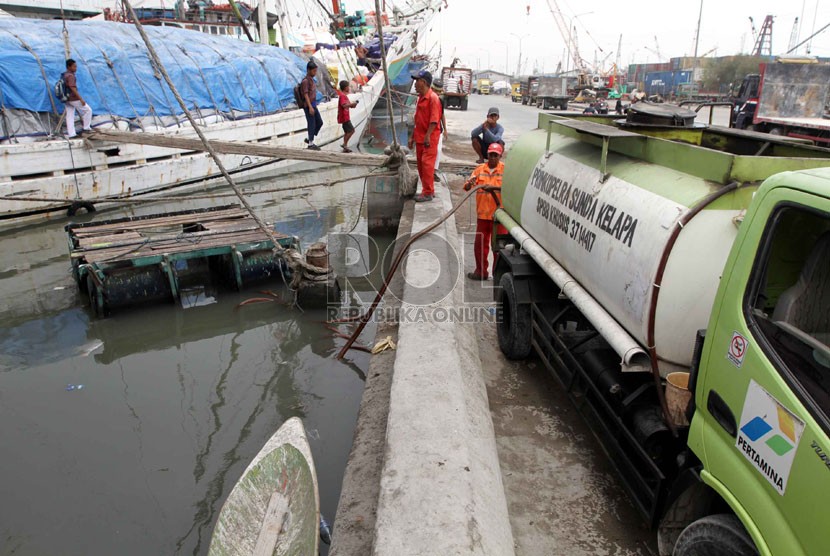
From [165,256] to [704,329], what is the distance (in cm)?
680

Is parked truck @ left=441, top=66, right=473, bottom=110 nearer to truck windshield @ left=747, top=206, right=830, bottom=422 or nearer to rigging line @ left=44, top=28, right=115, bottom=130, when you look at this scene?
rigging line @ left=44, top=28, right=115, bottom=130

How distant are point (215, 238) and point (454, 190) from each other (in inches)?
217

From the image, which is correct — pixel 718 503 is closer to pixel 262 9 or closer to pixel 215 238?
pixel 215 238

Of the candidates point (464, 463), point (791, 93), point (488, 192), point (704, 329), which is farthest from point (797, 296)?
point (791, 93)

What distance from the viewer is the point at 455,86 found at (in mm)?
40312

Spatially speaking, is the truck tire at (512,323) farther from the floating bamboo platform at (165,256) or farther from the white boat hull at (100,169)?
the white boat hull at (100,169)

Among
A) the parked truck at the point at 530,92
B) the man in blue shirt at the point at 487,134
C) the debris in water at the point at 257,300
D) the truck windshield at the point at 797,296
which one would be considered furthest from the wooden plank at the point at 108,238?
the parked truck at the point at 530,92

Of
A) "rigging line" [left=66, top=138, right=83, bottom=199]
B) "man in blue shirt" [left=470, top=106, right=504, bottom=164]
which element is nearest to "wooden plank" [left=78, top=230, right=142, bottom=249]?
"rigging line" [left=66, top=138, right=83, bottom=199]

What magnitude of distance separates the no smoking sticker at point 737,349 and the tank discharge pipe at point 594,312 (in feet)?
2.28

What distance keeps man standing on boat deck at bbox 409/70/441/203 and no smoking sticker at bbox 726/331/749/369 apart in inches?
259

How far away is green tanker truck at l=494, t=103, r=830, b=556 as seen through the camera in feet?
6.41

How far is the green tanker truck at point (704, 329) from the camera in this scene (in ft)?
6.41

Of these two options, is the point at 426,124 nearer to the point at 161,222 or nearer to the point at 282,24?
the point at 161,222

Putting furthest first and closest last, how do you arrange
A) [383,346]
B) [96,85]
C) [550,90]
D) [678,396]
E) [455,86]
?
1. [550,90]
2. [455,86]
3. [96,85]
4. [383,346]
5. [678,396]
